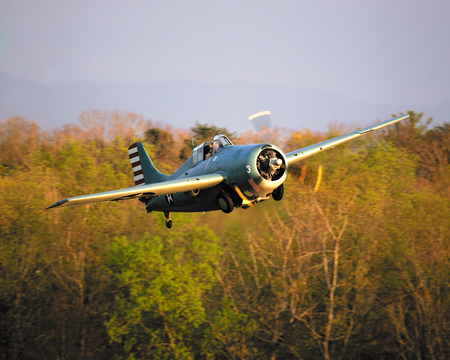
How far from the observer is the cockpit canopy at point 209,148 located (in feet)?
45.2

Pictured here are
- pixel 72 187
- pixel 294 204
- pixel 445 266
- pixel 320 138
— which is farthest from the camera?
pixel 320 138

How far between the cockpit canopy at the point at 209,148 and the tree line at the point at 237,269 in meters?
12.1

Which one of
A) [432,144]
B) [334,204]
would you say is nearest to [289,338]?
[334,204]

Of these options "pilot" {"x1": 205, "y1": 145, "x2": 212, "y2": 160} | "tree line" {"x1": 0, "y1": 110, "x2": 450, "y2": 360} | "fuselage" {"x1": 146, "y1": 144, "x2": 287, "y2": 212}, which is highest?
"pilot" {"x1": 205, "y1": 145, "x2": 212, "y2": 160}

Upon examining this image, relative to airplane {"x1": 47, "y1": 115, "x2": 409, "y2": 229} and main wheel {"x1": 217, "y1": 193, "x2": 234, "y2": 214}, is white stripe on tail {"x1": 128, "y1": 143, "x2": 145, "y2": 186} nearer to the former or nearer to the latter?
airplane {"x1": 47, "y1": 115, "x2": 409, "y2": 229}

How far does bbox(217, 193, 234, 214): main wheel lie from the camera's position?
41.4ft

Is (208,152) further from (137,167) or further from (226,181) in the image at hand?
(137,167)

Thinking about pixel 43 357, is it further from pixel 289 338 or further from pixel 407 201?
pixel 407 201

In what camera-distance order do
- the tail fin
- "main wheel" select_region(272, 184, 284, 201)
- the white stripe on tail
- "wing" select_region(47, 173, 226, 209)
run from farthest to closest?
the white stripe on tail → the tail fin → "main wheel" select_region(272, 184, 284, 201) → "wing" select_region(47, 173, 226, 209)

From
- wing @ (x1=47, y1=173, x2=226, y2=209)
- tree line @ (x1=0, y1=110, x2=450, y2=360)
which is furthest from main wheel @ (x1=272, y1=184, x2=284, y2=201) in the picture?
tree line @ (x1=0, y1=110, x2=450, y2=360)

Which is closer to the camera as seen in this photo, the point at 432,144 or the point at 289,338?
the point at 289,338

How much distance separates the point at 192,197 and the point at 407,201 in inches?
1043

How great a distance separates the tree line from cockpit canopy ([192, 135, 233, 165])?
1215cm

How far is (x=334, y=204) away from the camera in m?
35.8
